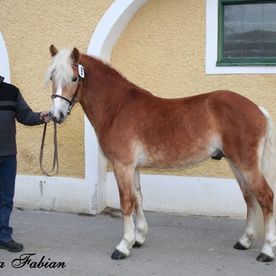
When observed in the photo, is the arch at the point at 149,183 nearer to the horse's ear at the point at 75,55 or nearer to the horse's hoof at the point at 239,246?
the horse's hoof at the point at 239,246

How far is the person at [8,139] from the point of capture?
405 cm

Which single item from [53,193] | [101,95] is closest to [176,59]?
[101,95]

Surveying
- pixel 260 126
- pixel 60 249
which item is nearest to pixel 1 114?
pixel 60 249

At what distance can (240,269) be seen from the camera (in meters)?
3.81

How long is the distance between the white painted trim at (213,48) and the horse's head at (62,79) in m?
1.84

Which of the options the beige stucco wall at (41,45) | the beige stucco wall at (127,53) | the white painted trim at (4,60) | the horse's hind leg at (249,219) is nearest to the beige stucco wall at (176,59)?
the beige stucco wall at (127,53)

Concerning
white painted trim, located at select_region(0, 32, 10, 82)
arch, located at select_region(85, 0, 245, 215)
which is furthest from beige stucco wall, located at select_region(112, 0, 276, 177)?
white painted trim, located at select_region(0, 32, 10, 82)

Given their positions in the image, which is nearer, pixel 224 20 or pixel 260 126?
pixel 260 126

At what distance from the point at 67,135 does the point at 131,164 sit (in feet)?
5.78

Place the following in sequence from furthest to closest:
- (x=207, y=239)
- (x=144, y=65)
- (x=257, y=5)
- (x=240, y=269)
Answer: (x=144, y=65) < (x=257, y=5) < (x=207, y=239) < (x=240, y=269)

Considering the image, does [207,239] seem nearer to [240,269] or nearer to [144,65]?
[240,269]

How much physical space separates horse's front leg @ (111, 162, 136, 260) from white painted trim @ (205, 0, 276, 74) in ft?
5.90

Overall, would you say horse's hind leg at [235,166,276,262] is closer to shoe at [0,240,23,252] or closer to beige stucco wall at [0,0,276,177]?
beige stucco wall at [0,0,276,177]

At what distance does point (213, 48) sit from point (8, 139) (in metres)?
2.52
